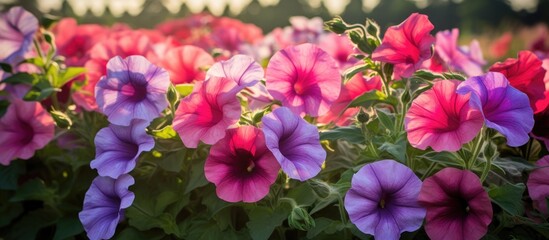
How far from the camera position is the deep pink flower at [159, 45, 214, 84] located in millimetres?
1831

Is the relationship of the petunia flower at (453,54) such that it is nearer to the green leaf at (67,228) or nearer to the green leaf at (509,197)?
the green leaf at (509,197)

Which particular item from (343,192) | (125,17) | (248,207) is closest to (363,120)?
(343,192)

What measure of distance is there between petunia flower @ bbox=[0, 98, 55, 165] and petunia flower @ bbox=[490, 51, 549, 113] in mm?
1160

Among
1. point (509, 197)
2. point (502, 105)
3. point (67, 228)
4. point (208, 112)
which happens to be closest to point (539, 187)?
point (509, 197)

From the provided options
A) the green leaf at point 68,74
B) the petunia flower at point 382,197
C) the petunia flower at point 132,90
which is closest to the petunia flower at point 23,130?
the green leaf at point 68,74

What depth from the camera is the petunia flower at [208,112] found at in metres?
1.37

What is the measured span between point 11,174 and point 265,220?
2.80ft

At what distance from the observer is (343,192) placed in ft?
4.43

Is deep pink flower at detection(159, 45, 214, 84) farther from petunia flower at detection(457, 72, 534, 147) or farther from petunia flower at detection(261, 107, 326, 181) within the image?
petunia flower at detection(457, 72, 534, 147)

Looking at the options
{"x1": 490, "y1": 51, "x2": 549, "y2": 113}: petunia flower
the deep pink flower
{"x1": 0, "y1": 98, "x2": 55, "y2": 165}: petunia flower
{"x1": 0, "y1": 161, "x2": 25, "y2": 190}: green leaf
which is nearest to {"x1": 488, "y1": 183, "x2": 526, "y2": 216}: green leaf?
{"x1": 490, "y1": 51, "x2": 549, "y2": 113}: petunia flower

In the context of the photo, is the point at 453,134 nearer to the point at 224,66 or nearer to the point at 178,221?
the point at 224,66

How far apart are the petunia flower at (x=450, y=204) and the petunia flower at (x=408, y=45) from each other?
0.90 feet

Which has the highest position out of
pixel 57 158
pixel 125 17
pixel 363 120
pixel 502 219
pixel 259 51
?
pixel 363 120

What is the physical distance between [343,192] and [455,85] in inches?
12.5
